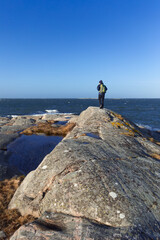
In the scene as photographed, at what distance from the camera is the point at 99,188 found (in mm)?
4191

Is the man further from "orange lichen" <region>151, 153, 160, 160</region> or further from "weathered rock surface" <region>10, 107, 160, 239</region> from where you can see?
"weathered rock surface" <region>10, 107, 160, 239</region>

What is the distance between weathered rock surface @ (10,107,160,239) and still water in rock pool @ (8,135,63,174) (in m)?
3.39

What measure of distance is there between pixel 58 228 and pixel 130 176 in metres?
2.65

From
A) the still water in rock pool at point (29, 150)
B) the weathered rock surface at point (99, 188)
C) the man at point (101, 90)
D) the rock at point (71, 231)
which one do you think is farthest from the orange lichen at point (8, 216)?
the man at point (101, 90)

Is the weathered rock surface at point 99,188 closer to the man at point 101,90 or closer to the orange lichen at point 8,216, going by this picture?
the orange lichen at point 8,216

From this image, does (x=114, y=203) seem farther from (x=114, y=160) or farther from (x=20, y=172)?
(x=20, y=172)

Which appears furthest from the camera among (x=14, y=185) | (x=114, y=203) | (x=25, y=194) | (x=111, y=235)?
(x=14, y=185)

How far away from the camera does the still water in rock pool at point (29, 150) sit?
8891 mm

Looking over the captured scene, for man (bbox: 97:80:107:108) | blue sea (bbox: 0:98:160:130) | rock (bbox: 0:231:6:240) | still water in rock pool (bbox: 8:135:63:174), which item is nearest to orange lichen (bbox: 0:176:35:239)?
rock (bbox: 0:231:6:240)

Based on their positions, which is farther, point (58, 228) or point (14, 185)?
point (14, 185)

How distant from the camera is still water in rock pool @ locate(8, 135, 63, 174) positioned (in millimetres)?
8891

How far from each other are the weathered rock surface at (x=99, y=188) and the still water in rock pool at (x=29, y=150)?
11.1ft

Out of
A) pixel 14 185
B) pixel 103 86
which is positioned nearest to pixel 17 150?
pixel 14 185

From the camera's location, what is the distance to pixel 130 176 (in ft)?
15.9
